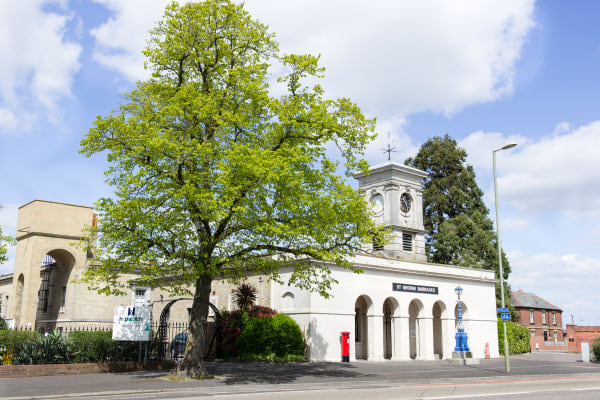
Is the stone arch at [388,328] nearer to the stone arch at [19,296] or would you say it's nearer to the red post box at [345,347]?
the red post box at [345,347]

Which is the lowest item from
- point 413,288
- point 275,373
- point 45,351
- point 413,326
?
point 275,373

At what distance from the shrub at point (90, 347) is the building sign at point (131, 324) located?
1035 mm

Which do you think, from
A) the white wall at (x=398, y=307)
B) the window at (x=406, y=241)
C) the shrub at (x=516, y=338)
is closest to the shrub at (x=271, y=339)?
the white wall at (x=398, y=307)

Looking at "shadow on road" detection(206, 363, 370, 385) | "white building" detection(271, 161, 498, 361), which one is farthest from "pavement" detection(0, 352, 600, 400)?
"white building" detection(271, 161, 498, 361)

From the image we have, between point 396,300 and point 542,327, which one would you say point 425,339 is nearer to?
point 396,300

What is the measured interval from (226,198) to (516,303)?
5991 centimetres

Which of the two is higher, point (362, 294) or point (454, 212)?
point (454, 212)

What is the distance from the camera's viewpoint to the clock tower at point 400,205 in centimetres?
3716

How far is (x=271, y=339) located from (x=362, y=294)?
257 inches

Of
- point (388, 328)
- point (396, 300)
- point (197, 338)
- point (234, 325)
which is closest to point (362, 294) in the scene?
point (396, 300)

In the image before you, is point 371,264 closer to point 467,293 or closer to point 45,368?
point 467,293

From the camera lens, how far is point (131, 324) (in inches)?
757

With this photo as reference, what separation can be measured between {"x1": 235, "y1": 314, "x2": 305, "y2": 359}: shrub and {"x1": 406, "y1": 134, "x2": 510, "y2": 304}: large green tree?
91.2ft

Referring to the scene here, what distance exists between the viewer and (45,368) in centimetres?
1762
